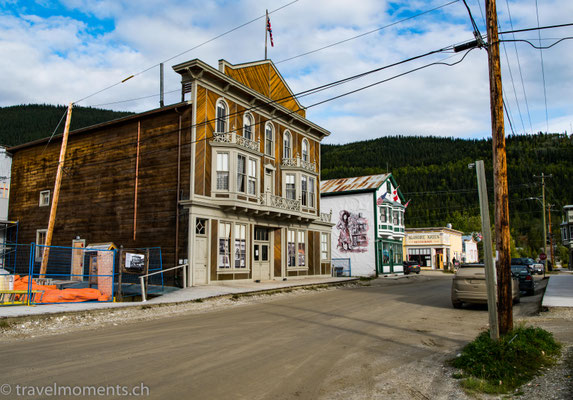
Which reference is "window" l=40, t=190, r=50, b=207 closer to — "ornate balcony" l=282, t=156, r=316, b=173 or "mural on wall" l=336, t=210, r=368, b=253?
"ornate balcony" l=282, t=156, r=316, b=173

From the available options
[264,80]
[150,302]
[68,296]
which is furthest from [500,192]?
[264,80]

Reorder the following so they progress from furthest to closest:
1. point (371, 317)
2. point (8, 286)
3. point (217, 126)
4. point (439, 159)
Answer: point (439, 159) → point (217, 126) → point (8, 286) → point (371, 317)

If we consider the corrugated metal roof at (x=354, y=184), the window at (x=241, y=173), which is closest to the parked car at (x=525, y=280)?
the window at (x=241, y=173)

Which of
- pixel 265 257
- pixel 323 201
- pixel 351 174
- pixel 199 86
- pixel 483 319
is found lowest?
pixel 483 319

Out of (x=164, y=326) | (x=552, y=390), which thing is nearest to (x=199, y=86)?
(x=164, y=326)

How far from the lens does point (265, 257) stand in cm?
2706

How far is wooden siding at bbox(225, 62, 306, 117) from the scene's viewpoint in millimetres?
25275

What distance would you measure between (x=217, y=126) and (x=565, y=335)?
18.0 metres

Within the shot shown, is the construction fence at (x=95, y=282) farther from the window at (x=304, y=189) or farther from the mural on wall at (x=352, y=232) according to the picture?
the mural on wall at (x=352, y=232)

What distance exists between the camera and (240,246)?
2428 centimetres

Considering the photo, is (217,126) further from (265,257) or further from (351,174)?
(351,174)

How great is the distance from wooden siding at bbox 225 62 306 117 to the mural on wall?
15525 mm

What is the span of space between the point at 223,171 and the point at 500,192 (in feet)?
53.3

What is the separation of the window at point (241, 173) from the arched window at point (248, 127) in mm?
1834
